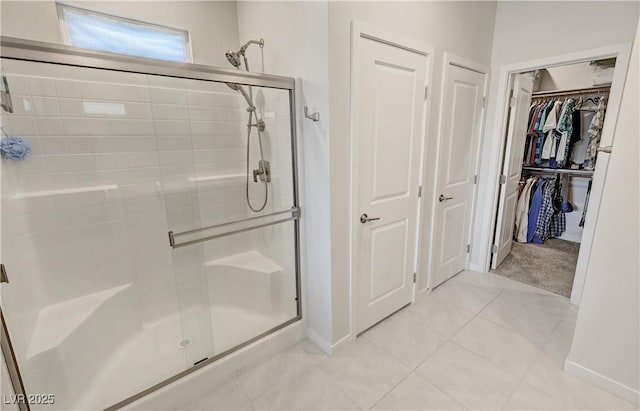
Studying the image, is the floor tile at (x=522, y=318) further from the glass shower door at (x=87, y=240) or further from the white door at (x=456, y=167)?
the glass shower door at (x=87, y=240)

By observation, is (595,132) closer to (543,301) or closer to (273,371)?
(543,301)

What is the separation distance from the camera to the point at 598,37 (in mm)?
2137

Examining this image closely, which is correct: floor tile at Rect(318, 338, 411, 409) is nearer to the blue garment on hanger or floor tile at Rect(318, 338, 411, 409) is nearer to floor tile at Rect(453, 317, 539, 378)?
floor tile at Rect(453, 317, 539, 378)

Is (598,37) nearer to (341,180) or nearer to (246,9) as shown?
(341,180)

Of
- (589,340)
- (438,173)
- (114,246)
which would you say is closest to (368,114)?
(438,173)

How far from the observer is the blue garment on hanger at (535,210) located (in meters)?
3.79

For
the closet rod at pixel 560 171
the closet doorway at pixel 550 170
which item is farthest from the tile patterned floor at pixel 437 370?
the closet rod at pixel 560 171

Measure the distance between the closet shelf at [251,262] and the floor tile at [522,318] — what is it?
176 centimetres

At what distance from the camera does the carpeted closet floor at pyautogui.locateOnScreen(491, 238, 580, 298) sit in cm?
285

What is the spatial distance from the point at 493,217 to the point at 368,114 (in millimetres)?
1965

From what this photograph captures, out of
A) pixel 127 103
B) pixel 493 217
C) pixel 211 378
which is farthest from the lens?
pixel 493 217

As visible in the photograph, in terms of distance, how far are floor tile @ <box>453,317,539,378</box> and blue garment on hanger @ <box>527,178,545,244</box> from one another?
2247 mm

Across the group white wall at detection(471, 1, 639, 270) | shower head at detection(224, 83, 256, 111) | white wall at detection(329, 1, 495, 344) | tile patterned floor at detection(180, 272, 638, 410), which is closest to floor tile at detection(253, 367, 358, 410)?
tile patterned floor at detection(180, 272, 638, 410)

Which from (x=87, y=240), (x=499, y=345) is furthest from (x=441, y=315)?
(x=87, y=240)
